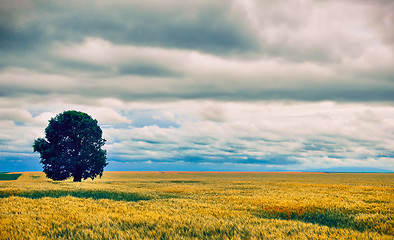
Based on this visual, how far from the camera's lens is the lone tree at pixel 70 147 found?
46562mm

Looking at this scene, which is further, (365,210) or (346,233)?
(365,210)

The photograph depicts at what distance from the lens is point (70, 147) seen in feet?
158

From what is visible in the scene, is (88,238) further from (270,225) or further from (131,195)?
(131,195)

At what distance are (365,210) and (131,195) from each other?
17802 millimetres

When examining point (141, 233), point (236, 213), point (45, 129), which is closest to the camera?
point (141, 233)

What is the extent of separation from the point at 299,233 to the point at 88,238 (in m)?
7.43

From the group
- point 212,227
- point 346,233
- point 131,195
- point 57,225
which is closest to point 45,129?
point 131,195

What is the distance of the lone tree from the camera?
153ft

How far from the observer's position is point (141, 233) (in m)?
10.3

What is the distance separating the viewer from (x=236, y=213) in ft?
47.0

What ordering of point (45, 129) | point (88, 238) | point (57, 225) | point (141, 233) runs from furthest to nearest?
point (45, 129), point (57, 225), point (141, 233), point (88, 238)

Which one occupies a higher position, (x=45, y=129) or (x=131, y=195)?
(x=45, y=129)

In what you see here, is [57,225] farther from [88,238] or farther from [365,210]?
[365,210]

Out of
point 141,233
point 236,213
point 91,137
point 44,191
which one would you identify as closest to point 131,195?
point 44,191
